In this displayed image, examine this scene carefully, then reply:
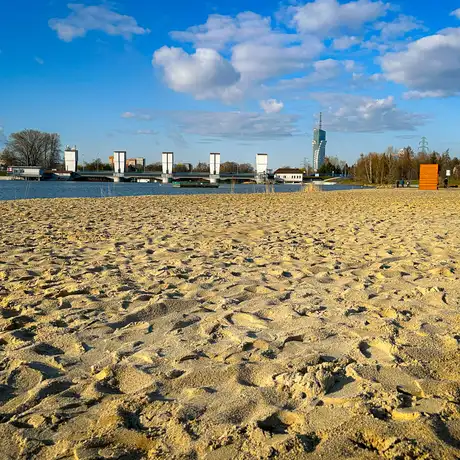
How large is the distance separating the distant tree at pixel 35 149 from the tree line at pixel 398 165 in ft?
215

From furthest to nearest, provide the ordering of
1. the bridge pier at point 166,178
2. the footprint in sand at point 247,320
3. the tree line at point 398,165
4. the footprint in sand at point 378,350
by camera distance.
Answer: the bridge pier at point 166,178 < the tree line at point 398,165 < the footprint in sand at point 247,320 < the footprint in sand at point 378,350

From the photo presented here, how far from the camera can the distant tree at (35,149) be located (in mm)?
97312

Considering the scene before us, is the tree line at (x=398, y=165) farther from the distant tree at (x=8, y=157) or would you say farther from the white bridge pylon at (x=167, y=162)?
the distant tree at (x=8, y=157)

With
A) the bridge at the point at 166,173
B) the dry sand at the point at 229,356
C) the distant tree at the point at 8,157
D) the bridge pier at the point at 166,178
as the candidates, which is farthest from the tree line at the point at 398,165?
the distant tree at the point at 8,157

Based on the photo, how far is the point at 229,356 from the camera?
9.03ft

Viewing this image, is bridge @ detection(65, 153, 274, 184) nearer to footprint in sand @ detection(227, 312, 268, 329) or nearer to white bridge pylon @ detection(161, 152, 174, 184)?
white bridge pylon @ detection(161, 152, 174, 184)

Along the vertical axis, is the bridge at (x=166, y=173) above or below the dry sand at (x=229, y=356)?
above

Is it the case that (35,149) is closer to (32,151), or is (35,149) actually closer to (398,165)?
(32,151)

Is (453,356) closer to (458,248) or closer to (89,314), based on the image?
(89,314)

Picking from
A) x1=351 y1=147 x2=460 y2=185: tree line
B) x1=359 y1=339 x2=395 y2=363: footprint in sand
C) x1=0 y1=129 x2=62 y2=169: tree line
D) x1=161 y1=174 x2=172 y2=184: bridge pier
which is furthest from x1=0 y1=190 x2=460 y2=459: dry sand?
x1=0 y1=129 x2=62 y2=169: tree line

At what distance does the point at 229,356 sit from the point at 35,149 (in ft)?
351

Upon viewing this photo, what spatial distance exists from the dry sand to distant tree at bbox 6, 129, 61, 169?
10136 cm

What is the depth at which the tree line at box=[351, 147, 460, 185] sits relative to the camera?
66.4 metres

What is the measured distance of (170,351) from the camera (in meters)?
2.86
